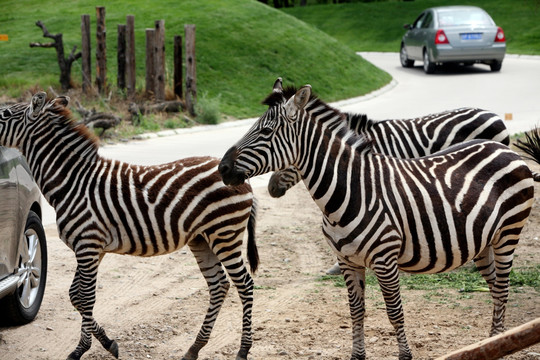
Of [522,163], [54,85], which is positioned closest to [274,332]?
[522,163]

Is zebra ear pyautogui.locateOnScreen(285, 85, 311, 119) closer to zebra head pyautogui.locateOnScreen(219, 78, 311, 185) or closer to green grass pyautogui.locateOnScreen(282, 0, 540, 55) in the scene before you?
zebra head pyautogui.locateOnScreen(219, 78, 311, 185)

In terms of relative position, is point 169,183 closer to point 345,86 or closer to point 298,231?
point 298,231

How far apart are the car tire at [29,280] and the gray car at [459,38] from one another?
18.7 m

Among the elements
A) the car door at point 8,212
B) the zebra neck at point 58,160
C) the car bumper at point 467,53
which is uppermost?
the zebra neck at point 58,160

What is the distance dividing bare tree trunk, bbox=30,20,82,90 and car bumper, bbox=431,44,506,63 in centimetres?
1107

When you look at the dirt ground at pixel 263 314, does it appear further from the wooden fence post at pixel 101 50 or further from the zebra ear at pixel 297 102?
the wooden fence post at pixel 101 50

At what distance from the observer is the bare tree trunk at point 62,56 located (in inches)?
762

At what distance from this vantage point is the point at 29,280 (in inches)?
283

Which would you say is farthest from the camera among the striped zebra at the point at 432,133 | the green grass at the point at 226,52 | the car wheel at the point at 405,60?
the car wheel at the point at 405,60

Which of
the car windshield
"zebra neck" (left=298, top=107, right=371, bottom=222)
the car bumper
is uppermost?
"zebra neck" (left=298, top=107, right=371, bottom=222)

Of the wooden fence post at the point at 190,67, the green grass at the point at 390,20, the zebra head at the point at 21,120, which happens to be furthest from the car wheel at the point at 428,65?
the zebra head at the point at 21,120

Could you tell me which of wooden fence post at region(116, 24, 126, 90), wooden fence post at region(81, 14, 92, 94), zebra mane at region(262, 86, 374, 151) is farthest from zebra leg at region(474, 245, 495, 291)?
wooden fence post at region(81, 14, 92, 94)

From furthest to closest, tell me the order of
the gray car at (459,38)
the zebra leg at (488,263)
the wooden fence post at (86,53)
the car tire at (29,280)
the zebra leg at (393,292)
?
the gray car at (459,38) < the wooden fence post at (86,53) < the car tire at (29,280) < the zebra leg at (488,263) < the zebra leg at (393,292)

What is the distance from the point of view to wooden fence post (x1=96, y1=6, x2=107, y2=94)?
18.8 m
